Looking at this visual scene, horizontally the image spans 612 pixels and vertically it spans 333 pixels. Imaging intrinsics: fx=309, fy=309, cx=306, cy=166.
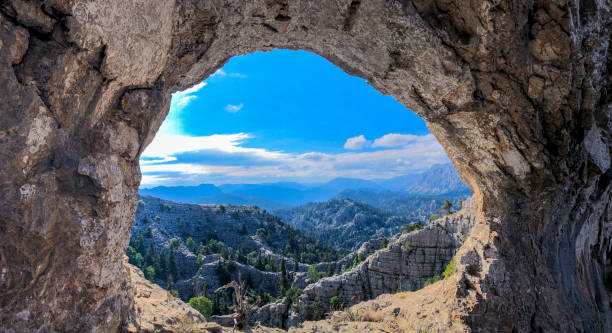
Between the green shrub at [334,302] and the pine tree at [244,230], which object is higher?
the green shrub at [334,302]

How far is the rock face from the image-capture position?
495cm

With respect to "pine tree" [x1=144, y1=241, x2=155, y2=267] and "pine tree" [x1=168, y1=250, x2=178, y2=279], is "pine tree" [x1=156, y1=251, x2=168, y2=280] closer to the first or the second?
"pine tree" [x1=168, y1=250, x2=178, y2=279]

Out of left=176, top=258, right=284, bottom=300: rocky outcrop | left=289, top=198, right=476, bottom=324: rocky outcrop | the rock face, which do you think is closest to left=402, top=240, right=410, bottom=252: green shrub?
left=289, top=198, right=476, bottom=324: rocky outcrop

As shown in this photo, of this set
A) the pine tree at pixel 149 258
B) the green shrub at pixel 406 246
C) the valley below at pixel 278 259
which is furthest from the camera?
the pine tree at pixel 149 258

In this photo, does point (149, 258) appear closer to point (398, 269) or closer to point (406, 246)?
point (398, 269)

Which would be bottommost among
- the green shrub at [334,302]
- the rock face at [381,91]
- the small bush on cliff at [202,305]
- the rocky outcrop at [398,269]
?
the small bush on cliff at [202,305]

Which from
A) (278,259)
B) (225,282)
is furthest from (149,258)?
(278,259)

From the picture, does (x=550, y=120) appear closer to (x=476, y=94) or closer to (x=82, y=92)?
(x=476, y=94)

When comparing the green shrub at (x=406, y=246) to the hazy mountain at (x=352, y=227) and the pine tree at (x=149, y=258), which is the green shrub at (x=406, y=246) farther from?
the hazy mountain at (x=352, y=227)

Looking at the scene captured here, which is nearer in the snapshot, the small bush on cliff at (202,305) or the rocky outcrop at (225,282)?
the small bush on cliff at (202,305)

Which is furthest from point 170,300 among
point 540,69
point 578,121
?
point 578,121

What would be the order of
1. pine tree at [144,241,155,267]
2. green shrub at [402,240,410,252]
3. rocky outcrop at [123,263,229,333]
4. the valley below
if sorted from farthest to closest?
pine tree at [144,241,155,267], green shrub at [402,240,410,252], the valley below, rocky outcrop at [123,263,229,333]

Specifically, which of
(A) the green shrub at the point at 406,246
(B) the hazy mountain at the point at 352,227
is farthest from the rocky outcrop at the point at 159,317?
(B) the hazy mountain at the point at 352,227

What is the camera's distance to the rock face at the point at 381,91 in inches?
195
